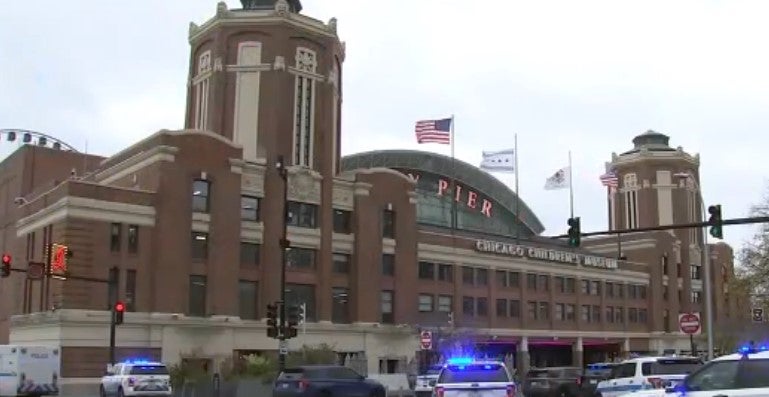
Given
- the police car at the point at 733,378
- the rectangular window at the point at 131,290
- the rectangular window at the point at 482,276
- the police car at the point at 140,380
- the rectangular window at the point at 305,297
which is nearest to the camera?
the police car at the point at 733,378

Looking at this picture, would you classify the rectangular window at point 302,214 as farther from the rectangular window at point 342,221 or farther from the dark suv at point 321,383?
the dark suv at point 321,383

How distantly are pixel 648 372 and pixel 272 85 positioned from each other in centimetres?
4016

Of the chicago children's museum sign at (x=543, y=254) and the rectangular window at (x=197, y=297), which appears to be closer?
the rectangular window at (x=197, y=297)

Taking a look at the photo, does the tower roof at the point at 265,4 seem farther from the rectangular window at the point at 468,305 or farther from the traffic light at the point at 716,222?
the traffic light at the point at 716,222

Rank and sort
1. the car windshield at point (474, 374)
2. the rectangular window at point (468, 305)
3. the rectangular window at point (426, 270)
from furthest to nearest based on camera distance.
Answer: the rectangular window at point (468, 305), the rectangular window at point (426, 270), the car windshield at point (474, 374)

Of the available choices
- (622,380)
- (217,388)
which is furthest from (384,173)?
(622,380)

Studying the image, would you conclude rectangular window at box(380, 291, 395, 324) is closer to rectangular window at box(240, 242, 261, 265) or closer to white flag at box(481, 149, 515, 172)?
rectangular window at box(240, 242, 261, 265)

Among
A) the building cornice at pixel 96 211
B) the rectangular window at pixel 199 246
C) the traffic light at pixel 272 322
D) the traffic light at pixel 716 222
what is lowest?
the traffic light at pixel 272 322

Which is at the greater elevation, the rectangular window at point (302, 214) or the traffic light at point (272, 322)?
the rectangular window at point (302, 214)

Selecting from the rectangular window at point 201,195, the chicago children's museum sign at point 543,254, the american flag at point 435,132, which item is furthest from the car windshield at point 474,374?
the chicago children's museum sign at point 543,254

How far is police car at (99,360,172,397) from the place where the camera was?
3769 cm

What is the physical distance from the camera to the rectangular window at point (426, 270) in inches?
2749

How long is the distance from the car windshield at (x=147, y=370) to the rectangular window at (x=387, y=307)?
27.0 metres

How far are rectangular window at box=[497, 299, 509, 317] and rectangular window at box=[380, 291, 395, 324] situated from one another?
14542mm
